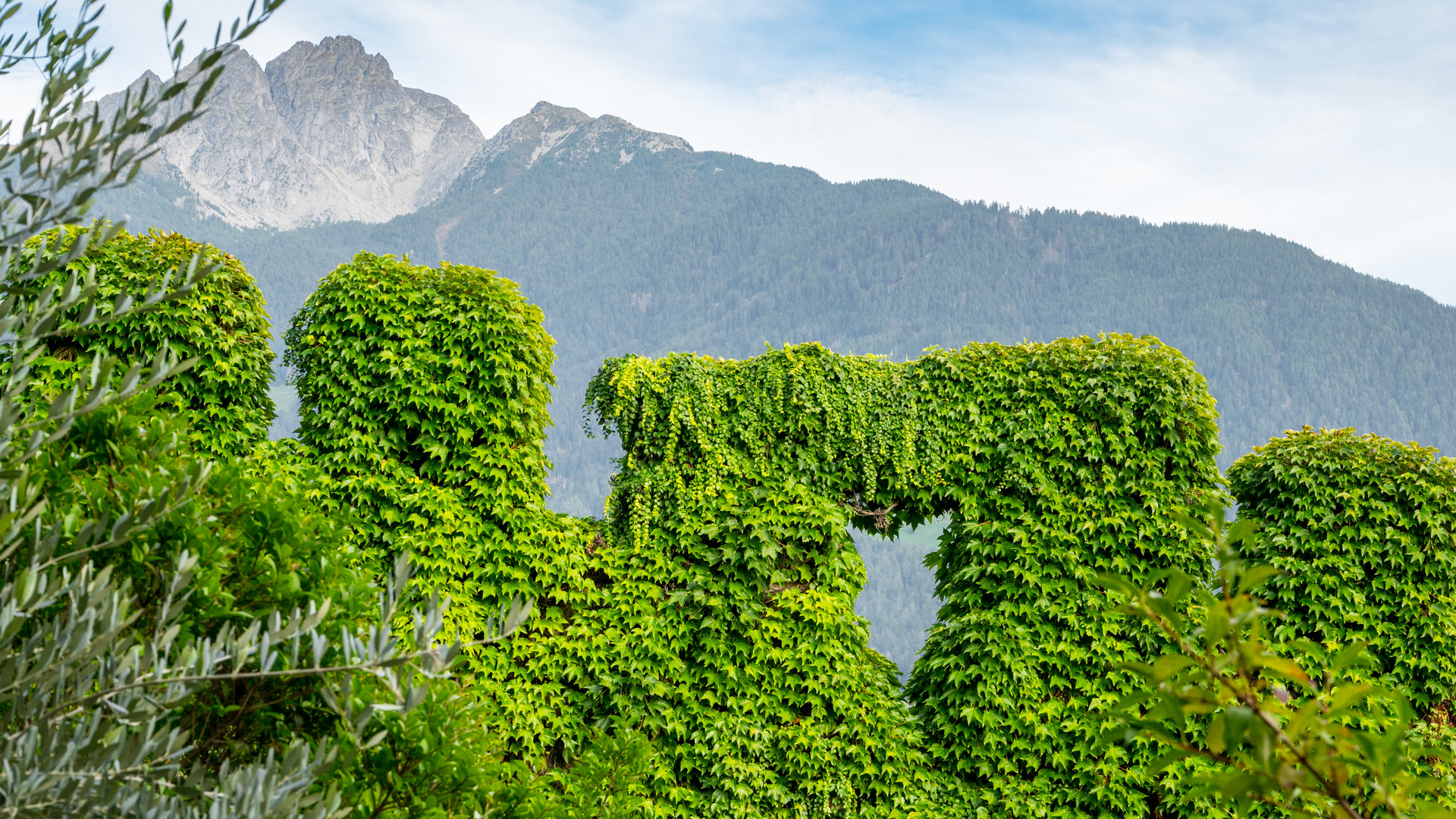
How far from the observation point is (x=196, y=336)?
9891 millimetres

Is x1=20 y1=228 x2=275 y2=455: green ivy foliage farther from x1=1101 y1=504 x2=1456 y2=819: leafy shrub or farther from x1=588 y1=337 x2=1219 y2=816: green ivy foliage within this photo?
x1=1101 y1=504 x2=1456 y2=819: leafy shrub

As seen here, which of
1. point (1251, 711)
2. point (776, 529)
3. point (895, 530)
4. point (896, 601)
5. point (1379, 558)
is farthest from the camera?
Result: point (896, 601)

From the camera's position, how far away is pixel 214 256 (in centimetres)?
933

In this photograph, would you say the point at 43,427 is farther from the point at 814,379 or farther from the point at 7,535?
the point at 814,379

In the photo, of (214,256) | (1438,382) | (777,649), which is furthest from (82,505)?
(1438,382)

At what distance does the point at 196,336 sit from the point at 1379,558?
14984 millimetres

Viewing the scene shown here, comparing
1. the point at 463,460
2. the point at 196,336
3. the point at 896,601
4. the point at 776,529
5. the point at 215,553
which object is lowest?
the point at 896,601

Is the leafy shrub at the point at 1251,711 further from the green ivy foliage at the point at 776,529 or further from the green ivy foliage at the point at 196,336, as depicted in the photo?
the green ivy foliage at the point at 196,336

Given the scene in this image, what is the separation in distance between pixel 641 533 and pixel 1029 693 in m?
5.40

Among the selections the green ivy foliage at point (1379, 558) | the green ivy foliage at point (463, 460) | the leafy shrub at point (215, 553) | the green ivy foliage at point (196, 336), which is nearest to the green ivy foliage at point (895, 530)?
the green ivy foliage at point (463, 460)

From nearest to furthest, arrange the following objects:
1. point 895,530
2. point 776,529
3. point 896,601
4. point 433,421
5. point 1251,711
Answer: point 1251,711 < point 433,421 < point 776,529 < point 895,530 < point 896,601

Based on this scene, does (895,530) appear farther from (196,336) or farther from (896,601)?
(896,601)

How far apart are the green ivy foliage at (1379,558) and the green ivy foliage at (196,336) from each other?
13.0 meters

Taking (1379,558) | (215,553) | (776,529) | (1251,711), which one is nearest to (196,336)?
(215,553)
